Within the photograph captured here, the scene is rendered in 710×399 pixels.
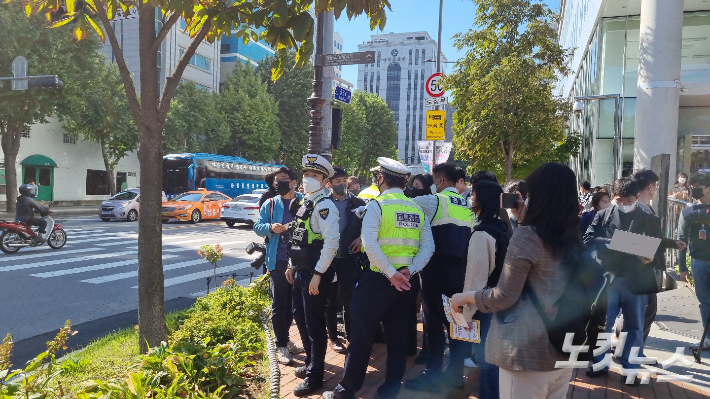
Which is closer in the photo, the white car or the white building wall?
the white car

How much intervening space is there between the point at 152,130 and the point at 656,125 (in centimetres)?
1110

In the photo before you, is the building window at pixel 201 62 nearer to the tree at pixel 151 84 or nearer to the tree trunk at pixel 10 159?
the tree trunk at pixel 10 159

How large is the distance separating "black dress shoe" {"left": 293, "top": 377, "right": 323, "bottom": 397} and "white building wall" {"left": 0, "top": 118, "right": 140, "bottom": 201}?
34.2 m

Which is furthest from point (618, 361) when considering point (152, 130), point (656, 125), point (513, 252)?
point (656, 125)

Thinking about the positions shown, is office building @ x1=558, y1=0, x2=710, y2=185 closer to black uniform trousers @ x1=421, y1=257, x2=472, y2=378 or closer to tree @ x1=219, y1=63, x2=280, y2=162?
black uniform trousers @ x1=421, y1=257, x2=472, y2=378

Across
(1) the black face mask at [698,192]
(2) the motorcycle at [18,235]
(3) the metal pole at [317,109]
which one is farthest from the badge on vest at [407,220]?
(2) the motorcycle at [18,235]

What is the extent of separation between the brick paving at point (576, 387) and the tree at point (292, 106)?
144 ft

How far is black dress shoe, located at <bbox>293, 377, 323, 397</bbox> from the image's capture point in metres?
4.27

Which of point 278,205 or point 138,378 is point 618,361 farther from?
point 138,378

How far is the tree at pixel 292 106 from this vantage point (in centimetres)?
4872

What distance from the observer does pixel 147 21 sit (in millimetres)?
4625

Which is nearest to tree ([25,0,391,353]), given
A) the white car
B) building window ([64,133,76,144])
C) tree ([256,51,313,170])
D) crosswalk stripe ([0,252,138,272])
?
crosswalk stripe ([0,252,138,272])

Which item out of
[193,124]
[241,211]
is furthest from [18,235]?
[193,124]

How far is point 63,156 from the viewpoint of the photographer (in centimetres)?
3547
